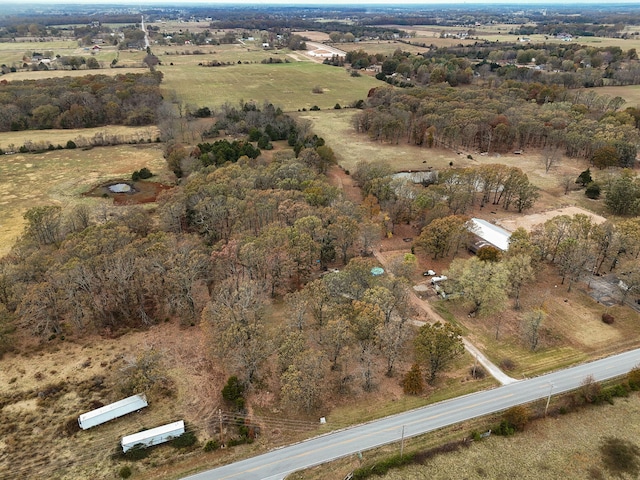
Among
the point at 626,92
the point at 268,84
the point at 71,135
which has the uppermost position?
the point at 626,92

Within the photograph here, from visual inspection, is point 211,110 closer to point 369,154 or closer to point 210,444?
point 369,154

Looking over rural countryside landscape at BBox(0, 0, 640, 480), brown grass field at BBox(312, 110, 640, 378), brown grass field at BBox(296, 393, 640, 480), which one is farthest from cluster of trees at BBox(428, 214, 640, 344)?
brown grass field at BBox(296, 393, 640, 480)

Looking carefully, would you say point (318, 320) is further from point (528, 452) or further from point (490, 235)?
point (490, 235)

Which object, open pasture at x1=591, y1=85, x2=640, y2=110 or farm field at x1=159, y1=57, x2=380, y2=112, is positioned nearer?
open pasture at x1=591, y1=85, x2=640, y2=110

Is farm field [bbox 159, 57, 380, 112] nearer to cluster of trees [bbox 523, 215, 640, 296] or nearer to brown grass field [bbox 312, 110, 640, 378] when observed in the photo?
brown grass field [bbox 312, 110, 640, 378]

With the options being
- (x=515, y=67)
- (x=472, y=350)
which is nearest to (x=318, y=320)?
(x=472, y=350)

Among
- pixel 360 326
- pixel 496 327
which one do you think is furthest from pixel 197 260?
pixel 496 327
